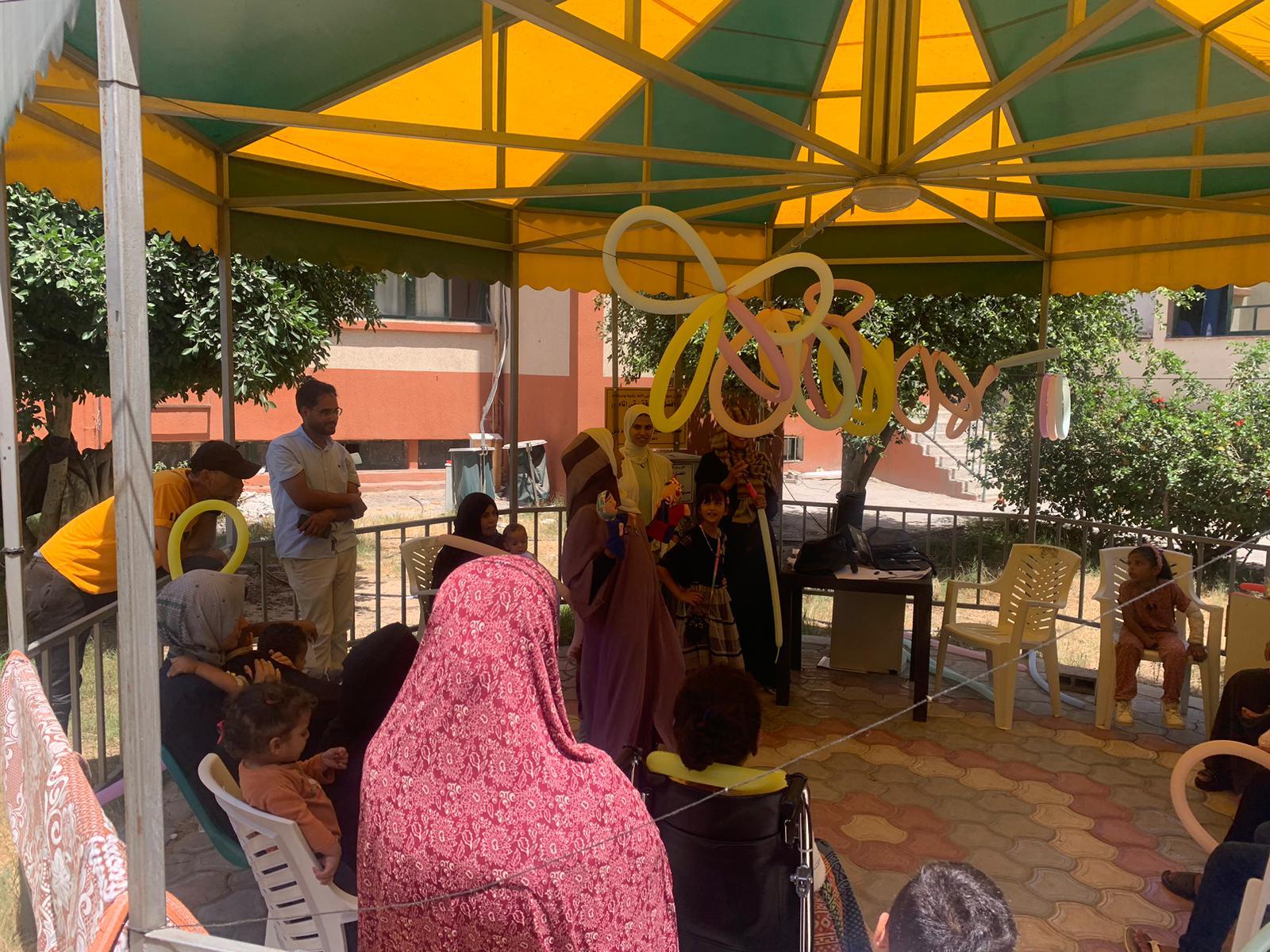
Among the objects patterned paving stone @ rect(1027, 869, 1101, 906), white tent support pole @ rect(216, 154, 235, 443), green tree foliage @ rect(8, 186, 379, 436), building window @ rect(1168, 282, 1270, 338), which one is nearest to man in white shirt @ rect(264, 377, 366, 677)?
white tent support pole @ rect(216, 154, 235, 443)

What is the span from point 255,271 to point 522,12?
6830mm

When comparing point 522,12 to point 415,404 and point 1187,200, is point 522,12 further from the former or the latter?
point 415,404

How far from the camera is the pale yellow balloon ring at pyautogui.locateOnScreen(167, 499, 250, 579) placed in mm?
3111

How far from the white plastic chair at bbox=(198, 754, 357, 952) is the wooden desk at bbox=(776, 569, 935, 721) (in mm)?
3080

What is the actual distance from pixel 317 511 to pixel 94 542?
108cm

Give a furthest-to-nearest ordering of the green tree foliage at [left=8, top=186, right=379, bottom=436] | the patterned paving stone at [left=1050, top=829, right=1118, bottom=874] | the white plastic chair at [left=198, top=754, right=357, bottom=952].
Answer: the green tree foliage at [left=8, top=186, right=379, bottom=436]
the patterned paving stone at [left=1050, top=829, right=1118, bottom=874]
the white plastic chair at [left=198, top=754, right=357, bottom=952]

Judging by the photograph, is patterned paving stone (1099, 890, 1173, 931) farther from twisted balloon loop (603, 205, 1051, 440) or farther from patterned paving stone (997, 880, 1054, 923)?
twisted balloon loop (603, 205, 1051, 440)

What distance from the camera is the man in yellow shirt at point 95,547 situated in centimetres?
349

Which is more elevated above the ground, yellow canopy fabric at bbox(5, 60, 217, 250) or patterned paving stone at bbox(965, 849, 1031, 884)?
yellow canopy fabric at bbox(5, 60, 217, 250)

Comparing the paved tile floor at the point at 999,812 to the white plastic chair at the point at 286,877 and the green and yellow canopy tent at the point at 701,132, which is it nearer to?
the white plastic chair at the point at 286,877

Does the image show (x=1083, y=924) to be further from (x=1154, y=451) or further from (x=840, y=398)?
(x=1154, y=451)

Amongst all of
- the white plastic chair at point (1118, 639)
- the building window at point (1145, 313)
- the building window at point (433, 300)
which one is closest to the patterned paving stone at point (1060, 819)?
the white plastic chair at point (1118, 639)

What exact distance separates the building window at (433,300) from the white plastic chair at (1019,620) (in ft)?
41.7

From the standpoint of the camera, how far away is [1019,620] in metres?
4.88
